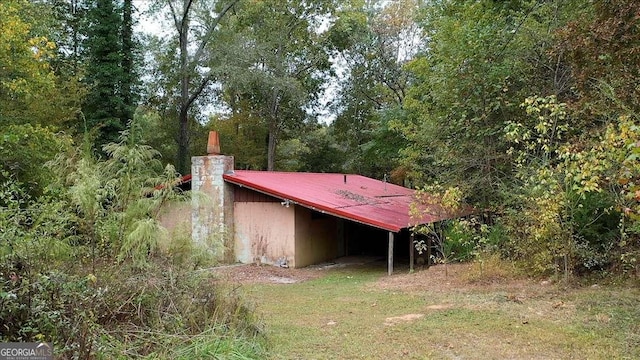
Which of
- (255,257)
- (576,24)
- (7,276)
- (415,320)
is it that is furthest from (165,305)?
(255,257)

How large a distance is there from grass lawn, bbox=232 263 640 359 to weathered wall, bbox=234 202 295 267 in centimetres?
330

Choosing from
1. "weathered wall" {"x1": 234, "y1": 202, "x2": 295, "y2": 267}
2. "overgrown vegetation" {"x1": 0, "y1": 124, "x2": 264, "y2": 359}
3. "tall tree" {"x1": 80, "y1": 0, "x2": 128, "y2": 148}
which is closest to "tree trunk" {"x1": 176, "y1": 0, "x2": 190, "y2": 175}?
"tall tree" {"x1": 80, "y1": 0, "x2": 128, "y2": 148}

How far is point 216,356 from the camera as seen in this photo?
4.52 metres

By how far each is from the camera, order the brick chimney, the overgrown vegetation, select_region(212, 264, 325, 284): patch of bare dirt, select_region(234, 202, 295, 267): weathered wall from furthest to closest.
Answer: the brick chimney
select_region(234, 202, 295, 267): weathered wall
select_region(212, 264, 325, 284): patch of bare dirt
the overgrown vegetation

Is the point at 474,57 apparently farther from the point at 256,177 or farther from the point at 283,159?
the point at 283,159

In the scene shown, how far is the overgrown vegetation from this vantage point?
164 inches

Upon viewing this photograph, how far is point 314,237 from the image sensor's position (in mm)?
15281

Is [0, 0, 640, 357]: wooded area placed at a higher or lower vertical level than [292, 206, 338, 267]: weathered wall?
higher

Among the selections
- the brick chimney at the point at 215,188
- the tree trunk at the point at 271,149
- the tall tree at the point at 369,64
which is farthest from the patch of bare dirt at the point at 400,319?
the tree trunk at the point at 271,149

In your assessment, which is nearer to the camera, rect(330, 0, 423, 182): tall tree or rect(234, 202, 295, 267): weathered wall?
rect(234, 202, 295, 267): weathered wall

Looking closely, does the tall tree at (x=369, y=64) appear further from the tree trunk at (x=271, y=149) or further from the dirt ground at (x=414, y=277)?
the dirt ground at (x=414, y=277)

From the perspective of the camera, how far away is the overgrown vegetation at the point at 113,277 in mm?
4156

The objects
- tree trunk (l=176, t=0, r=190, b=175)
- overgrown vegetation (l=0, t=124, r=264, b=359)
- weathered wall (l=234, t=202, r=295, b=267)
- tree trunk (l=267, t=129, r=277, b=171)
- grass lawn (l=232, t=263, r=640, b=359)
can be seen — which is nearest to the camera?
overgrown vegetation (l=0, t=124, r=264, b=359)

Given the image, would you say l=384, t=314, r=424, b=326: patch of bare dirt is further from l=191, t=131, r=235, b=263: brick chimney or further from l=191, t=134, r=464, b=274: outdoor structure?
l=191, t=131, r=235, b=263: brick chimney
